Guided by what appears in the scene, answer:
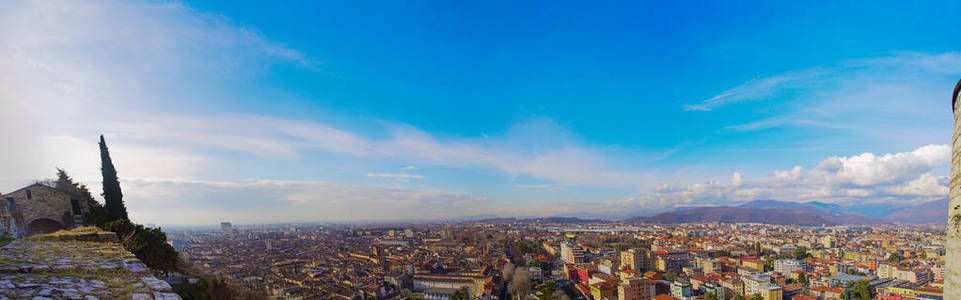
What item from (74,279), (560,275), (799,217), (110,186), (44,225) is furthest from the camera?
(799,217)

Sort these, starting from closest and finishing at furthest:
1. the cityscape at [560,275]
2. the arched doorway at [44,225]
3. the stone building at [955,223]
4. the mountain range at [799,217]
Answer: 1. the stone building at [955,223]
2. the arched doorway at [44,225]
3. the cityscape at [560,275]
4. the mountain range at [799,217]

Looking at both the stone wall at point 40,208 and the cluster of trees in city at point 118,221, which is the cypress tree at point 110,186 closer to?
the cluster of trees in city at point 118,221

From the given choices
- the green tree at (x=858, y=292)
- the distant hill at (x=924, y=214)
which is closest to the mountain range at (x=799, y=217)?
the distant hill at (x=924, y=214)

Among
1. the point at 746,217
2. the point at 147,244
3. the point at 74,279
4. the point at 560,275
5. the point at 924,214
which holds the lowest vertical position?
the point at 746,217

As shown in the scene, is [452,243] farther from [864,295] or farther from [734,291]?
[864,295]

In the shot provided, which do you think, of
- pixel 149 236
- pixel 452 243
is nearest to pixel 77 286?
pixel 149 236

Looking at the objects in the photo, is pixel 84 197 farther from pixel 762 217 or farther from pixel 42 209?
pixel 762 217

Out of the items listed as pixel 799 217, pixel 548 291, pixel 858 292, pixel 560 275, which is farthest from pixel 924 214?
pixel 548 291
